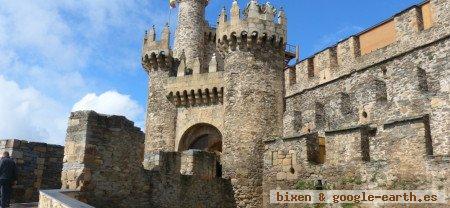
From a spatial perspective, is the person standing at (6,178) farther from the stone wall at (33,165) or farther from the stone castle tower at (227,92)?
the stone castle tower at (227,92)

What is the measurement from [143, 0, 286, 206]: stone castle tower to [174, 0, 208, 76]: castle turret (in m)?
0.05

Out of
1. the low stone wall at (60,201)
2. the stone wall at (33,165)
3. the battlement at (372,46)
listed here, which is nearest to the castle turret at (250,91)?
the battlement at (372,46)

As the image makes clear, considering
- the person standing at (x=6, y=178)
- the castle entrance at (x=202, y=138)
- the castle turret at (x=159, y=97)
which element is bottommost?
the person standing at (x=6, y=178)

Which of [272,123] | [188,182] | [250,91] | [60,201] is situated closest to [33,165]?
[188,182]

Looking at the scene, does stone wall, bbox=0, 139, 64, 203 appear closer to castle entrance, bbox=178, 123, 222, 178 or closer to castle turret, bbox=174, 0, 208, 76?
castle entrance, bbox=178, 123, 222, 178

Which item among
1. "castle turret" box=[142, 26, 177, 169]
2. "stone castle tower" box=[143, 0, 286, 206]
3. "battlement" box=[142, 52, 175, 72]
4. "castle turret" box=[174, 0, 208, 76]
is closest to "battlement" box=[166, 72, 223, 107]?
"stone castle tower" box=[143, 0, 286, 206]

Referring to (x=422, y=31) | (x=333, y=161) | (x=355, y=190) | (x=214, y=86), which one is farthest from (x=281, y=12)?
(x=355, y=190)

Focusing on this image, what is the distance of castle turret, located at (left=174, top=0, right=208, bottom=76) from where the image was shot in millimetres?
22750

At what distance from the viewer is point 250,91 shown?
16719 millimetres

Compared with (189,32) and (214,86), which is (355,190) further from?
(189,32)

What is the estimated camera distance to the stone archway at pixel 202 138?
19.7m

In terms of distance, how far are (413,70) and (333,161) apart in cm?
362

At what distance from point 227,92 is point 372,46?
18.3 ft

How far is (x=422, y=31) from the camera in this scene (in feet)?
45.8
